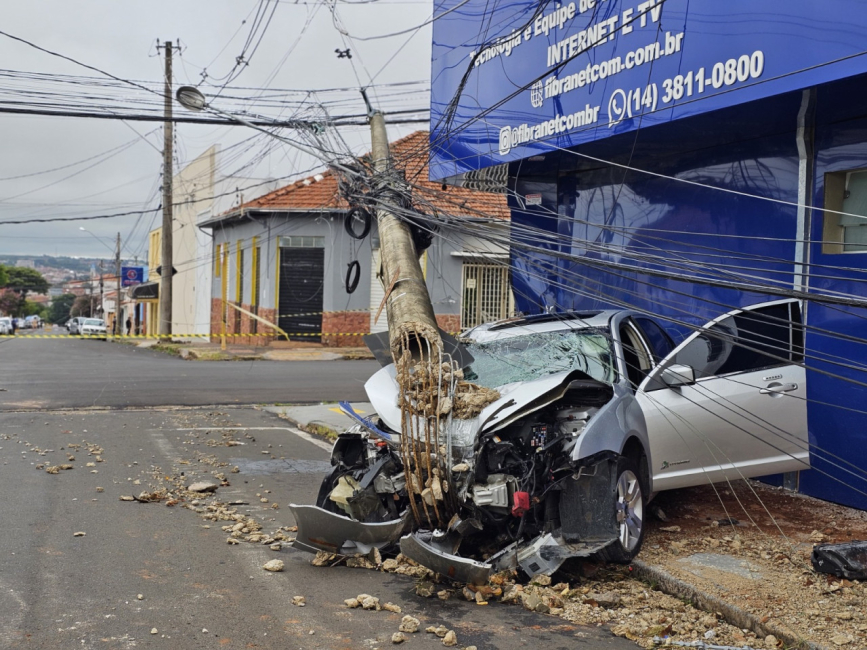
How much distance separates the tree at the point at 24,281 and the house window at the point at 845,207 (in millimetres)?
108588

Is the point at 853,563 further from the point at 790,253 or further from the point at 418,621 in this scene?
the point at 790,253

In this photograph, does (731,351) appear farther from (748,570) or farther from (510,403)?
(510,403)

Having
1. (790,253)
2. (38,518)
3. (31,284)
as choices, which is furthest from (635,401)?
(31,284)

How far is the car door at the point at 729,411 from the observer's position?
22.3 feet

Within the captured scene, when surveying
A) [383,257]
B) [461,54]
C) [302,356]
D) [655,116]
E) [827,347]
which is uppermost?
[461,54]

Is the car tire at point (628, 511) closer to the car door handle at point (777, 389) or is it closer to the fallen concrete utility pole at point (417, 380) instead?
the fallen concrete utility pole at point (417, 380)

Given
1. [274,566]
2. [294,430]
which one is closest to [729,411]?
[274,566]

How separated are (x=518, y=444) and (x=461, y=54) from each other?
804cm

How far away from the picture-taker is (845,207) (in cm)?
781

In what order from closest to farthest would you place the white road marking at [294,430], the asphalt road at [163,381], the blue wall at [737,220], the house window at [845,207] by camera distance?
the blue wall at [737,220] → the house window at [845,207] → the white road marking at [294,430] → the asphalt road at [163,381]

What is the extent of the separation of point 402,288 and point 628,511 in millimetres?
3256

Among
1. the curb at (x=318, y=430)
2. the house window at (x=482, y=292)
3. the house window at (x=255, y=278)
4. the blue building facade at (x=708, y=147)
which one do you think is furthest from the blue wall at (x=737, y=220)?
the house window at (x=255, y=278)

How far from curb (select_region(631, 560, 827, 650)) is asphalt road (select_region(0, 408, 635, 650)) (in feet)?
2.43

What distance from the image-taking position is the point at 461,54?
1231cm
